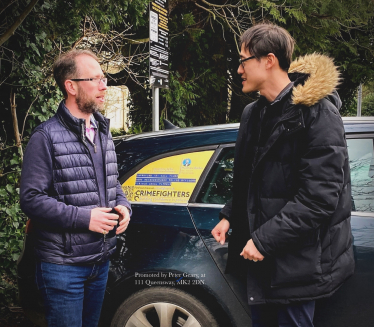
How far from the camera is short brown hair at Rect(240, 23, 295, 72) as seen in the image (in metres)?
1.69

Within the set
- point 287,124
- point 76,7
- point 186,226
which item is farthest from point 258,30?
point 76,7

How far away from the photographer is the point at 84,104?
1845 millimetres

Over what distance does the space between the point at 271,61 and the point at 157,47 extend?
2.95 metres

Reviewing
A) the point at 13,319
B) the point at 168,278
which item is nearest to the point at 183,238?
the point at 168,278

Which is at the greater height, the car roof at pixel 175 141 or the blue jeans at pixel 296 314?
the car roof at pixel 175 141

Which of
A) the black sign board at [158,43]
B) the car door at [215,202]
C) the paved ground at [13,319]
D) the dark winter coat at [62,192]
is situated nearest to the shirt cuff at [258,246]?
the car door at [215,202]

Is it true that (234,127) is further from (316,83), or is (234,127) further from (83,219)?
(83,219)

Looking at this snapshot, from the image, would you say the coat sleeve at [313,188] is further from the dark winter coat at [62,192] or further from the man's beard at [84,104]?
the man's beard at [84,104]

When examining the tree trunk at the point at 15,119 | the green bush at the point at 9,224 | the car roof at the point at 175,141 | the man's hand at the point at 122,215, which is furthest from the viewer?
the tree trunk at the point at 15,119

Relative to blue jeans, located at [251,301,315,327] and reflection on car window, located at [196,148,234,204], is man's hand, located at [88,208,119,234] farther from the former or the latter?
blue jeans, located at [251,301,315,327]

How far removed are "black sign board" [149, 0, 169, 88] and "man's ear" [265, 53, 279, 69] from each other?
271 centimetres

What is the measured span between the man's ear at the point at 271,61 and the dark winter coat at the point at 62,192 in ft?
2.94

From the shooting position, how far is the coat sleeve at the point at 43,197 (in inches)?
64.1

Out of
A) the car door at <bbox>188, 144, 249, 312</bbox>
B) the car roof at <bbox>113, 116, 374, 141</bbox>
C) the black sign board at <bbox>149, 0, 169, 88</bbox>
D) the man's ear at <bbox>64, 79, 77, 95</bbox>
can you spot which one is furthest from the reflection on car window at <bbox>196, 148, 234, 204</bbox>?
the black sign board at <bbox>149, 0, 169, 88</bbox>
